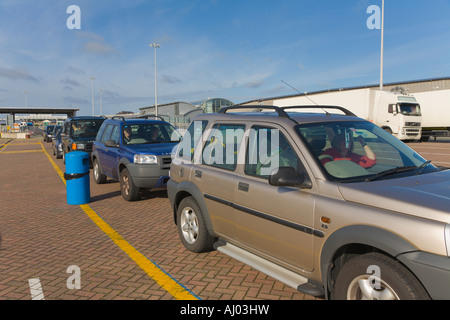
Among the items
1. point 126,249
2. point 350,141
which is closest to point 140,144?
point 126,249

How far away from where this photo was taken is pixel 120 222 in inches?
254

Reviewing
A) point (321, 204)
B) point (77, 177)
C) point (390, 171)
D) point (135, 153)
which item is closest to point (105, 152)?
point (77, 177)

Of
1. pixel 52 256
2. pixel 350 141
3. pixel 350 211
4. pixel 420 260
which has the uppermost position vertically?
pixel 350 141

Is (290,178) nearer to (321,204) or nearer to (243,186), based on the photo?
(321,204)

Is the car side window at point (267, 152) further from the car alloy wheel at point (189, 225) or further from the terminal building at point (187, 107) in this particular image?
the terminal building at point (187, 107)

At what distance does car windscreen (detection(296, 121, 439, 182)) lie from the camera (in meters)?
3.18

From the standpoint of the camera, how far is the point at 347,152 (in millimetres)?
3549

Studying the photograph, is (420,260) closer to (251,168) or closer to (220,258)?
(251,168)

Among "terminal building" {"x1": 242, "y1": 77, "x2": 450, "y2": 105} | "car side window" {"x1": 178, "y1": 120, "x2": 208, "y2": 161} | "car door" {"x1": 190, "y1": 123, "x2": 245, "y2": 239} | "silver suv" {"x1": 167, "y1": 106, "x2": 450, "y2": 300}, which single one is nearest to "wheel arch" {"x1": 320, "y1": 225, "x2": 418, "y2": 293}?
"silver suv" {"x1": 167, "y1": 106, "x2": 450, "y2": 300}

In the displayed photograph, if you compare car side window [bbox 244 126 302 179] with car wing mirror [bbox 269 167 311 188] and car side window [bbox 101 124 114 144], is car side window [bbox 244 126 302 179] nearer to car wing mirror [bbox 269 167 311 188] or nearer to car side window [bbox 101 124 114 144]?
car wing mirror [bbox 269 167 311 188]

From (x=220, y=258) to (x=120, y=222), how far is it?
8.20ft

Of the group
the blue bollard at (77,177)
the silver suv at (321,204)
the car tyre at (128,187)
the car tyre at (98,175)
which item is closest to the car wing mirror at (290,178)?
the silver suv at (321,204)

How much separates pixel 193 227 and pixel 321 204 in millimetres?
2204

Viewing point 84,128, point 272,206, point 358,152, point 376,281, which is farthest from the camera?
point 84,128
